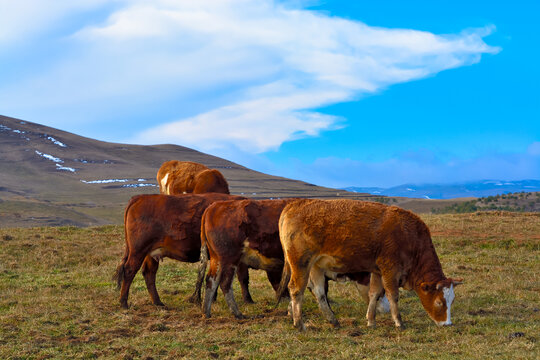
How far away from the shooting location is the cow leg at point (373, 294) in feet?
30.7

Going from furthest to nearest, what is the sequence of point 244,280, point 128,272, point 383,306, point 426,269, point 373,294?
point 244,280
point 128,272
point 383,306
point 373,294
point 426,269

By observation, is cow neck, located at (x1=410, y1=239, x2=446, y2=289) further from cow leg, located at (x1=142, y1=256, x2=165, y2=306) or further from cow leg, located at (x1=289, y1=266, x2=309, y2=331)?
cow leg, located at (x1=142, y1=256, x2=165, y2=306)

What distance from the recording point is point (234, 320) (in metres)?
9.86

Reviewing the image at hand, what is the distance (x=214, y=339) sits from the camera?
8461 mm

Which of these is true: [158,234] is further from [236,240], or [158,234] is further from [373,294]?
[373,294]

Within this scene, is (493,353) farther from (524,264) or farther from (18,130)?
(18,130)

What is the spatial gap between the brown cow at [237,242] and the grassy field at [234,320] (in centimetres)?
68

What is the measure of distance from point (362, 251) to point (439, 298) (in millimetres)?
1591

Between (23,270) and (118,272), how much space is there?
5.97m

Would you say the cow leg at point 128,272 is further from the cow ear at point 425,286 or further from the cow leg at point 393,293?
the cow ear at point 425,286

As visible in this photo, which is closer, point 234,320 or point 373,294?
point 373,294

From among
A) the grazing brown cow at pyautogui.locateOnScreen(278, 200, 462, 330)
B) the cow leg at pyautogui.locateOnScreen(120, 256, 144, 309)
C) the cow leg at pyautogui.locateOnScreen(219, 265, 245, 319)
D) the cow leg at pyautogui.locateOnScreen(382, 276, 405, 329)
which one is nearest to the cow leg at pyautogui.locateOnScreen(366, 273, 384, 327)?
the grazing brown cow at pyautogui.locateOnScreen(278, 200, 462, 330)

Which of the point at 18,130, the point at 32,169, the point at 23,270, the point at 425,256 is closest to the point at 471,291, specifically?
the point at 425,256

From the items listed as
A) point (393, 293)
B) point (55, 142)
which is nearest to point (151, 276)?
point (393, 293)
